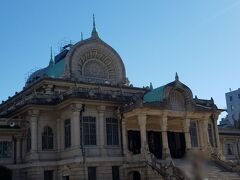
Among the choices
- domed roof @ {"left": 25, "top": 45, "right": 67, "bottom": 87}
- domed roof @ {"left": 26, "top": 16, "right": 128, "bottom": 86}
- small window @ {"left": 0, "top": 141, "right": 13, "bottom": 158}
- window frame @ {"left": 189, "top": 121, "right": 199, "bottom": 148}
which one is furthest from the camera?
domed roof @ {"left": 25, "top": 45, "right": 67, "bottom": 87}

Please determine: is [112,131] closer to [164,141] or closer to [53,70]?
[164,141]

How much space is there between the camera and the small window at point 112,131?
32.1 metres

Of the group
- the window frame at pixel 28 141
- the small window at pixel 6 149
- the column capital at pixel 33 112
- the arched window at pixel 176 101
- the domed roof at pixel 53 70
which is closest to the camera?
the column capital at pixel 33 112

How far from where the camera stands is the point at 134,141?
33.5 metres

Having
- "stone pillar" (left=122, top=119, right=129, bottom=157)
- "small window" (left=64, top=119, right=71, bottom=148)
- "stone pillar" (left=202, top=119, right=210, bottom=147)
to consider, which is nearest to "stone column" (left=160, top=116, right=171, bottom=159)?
"stone pillar" (left=122, top=119, right=129, bottom=157)

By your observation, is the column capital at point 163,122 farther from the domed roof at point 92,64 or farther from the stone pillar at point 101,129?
the domed roof at point 92,64

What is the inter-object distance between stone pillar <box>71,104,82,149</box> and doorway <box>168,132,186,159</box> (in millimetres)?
9763

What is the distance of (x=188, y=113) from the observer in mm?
33469

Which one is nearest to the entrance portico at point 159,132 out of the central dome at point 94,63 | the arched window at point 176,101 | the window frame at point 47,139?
the arched window at point 176,101

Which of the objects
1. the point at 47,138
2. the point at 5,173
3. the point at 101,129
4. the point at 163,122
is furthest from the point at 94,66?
the point at 5,173

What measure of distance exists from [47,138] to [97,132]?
452 cm

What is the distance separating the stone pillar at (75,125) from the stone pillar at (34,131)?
3.36m

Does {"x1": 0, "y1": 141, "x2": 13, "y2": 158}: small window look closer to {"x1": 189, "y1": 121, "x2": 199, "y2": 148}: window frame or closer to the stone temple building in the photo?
the stone temple building

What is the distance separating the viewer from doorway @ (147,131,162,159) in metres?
34.3
